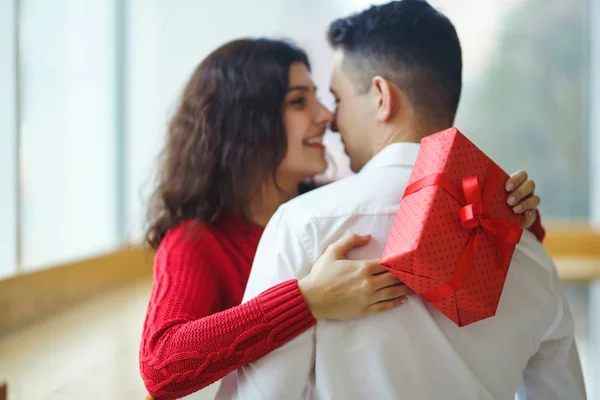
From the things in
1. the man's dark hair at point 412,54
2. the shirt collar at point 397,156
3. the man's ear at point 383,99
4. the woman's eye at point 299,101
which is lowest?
the shirt collar at point 397,156

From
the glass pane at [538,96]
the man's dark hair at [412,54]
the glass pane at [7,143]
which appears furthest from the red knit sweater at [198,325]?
the glass pane at [538,96]

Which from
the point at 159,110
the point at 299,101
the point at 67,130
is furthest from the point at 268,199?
the point at 159,110

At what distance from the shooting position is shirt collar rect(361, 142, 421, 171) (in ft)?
3.20

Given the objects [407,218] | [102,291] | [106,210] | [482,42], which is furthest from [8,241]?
[482,42]

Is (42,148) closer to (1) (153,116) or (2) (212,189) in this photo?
(1) (153,116)

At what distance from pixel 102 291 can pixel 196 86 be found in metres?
1.80

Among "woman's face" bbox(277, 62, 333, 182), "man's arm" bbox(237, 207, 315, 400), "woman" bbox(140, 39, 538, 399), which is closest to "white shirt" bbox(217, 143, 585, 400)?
"man's arm" bbox(237, 207, 315, 400)

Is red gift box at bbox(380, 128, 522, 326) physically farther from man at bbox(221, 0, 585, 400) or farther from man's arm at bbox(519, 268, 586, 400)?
man's arm at bbox(519, 268, 586, 400)

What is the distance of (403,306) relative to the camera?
908 millimetres

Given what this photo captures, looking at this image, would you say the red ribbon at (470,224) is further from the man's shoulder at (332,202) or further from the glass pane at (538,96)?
the glass pane at (538,96)

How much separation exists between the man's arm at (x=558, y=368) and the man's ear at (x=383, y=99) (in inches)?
18.3

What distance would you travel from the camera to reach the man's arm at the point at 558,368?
1.06 metres

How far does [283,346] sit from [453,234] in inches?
13.0

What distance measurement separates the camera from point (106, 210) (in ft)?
11.0
